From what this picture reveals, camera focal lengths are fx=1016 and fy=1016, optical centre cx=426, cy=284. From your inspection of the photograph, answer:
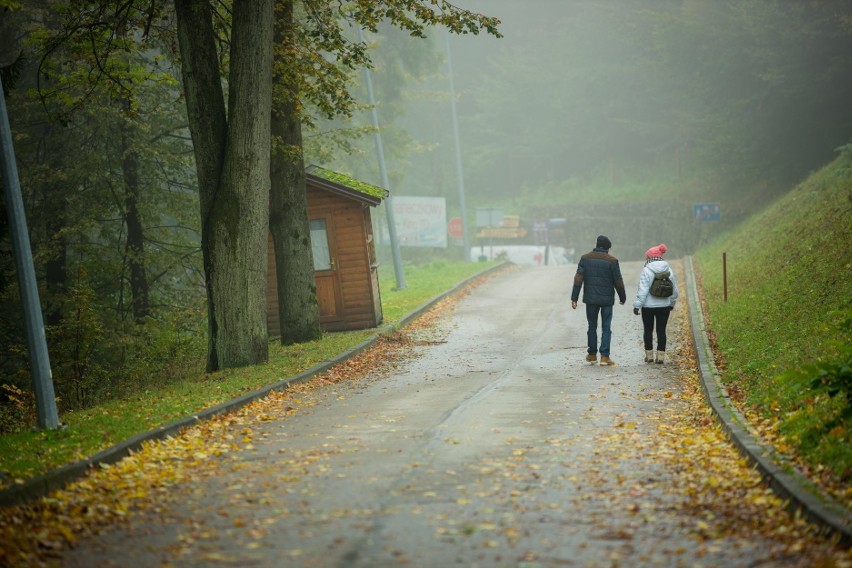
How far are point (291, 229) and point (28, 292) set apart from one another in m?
8.17

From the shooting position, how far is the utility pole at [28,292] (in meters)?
11.2

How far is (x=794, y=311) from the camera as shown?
15.7 m

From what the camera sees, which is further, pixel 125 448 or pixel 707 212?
pixel 707 212

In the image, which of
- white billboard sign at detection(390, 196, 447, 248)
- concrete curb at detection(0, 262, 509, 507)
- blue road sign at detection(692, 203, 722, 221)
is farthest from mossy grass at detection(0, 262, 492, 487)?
blue road sign at detection(692, 203, 722, 221)

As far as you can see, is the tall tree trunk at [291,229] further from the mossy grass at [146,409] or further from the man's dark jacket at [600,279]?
the man's dark jacket at [600,279]

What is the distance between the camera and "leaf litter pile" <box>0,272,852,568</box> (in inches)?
263

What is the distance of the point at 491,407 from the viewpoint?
499 inches

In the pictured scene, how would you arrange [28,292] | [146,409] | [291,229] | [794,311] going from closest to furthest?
[28,292] → [146,409] → [794,311] → [291,229]

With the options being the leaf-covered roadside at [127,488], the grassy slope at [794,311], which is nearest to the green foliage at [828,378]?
the grassy slope at [794,311]

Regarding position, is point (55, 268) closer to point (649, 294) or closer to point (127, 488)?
point (649, 294)

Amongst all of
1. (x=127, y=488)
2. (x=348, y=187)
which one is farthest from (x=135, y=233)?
(x=127, y=488)

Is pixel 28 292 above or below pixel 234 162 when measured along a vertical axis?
below

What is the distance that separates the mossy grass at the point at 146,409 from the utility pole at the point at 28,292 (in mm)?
348

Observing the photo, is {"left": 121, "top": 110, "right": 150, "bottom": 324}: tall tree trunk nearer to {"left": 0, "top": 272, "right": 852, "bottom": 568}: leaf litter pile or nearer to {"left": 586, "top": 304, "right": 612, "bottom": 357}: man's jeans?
{"left": 586, "top": 304, "right": 612, "bottom": 357}: man's jeans
